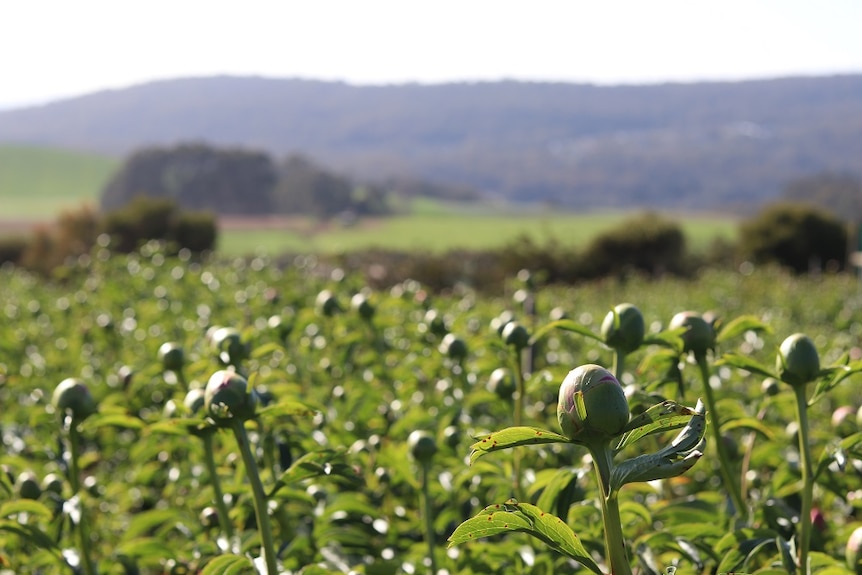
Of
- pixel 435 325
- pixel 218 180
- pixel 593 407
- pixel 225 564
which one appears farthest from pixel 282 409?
pixel 218 180

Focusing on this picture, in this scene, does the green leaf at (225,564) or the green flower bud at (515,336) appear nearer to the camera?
the green leaf at (225,564)

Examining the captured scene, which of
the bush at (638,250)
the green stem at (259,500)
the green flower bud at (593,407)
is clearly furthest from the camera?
the bush at (638,250)

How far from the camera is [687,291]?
14.4 meters

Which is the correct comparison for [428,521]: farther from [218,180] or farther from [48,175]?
[48,175]

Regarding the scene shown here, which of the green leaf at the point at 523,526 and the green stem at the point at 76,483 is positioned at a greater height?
the green leaf at the point at 523,526

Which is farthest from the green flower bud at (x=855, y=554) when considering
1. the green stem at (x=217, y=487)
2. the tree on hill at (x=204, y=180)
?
the tree on hill at (x=204, y=180)

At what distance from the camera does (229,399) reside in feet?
4.27

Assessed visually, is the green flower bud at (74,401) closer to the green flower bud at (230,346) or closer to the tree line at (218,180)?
the green flower bud at (230,346)

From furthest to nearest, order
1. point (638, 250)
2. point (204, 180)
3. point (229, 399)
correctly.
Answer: point (204, 180) < point (638, 250) < point (229, 399)

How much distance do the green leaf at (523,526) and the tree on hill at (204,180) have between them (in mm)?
80735

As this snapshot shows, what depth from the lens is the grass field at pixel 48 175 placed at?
90375 millimetres

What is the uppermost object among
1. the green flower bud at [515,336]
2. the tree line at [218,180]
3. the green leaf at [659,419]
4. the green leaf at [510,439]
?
the green leaf at [659,419]

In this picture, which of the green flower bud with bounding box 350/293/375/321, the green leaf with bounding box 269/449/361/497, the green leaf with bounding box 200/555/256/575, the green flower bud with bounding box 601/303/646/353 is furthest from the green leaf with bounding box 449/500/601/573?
the green flower bud with bounding box 350/293/375/321

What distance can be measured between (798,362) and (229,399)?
0.88 m
